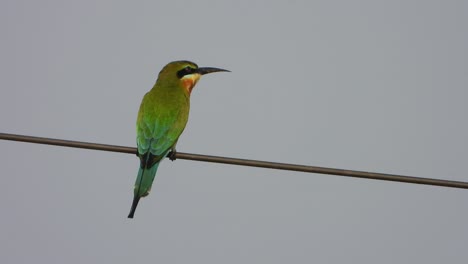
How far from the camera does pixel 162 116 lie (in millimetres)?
6059

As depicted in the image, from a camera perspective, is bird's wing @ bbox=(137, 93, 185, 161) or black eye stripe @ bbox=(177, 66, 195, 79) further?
black eye stripe @ bbox=(177, 66, 195, 79)

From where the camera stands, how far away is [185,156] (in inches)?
175

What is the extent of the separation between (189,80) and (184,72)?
Result: 96 mm

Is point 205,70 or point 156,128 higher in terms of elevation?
point 205,70

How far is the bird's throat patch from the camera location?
6.88 metres

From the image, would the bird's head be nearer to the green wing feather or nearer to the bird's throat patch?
the bird's throat patch

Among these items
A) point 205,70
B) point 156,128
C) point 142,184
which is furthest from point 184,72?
point 142,184

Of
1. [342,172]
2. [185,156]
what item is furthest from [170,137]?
[342,172]

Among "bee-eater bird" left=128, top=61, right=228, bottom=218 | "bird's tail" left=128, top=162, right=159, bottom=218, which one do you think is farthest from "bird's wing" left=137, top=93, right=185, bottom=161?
"bird's tail" left=128, top=162, right=159, bottom=218

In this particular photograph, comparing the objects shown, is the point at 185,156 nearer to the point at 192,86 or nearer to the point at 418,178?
the point at 418,178

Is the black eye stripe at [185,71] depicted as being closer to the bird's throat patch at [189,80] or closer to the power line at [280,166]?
the bird's throat patch at [189,80]

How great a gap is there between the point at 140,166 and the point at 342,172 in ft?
→ 6.35

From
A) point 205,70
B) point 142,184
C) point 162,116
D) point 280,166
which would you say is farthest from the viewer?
point 205,70

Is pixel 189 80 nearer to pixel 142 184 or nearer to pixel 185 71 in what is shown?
pixel 185 71
